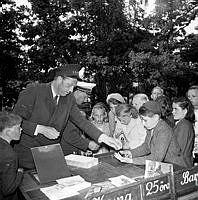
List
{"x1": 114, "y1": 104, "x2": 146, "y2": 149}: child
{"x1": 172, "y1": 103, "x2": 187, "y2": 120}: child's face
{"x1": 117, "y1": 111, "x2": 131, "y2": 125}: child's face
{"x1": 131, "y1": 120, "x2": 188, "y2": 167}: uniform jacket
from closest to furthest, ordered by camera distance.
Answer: {"x1": 131, "y1": 120, "x2": 188, "y2": 167}: uniform jacket < {"x1": 172, "y1": 103, "x2": 187, "y2": 120}: child's face < {"x1": 114, "y1": 104, "x2": 146, "y2": 149}: child < {"x1": 117, "y1": 111, "x2": 131, "y2": 125}: child's face

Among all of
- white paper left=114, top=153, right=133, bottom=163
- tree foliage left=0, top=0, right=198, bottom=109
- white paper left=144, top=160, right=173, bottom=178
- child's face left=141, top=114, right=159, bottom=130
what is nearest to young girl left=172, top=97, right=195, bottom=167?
child's face left=141, top=114, right=159, bottom=130

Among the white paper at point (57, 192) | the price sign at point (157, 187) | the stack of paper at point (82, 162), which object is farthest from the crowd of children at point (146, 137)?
the price sign at point (157, 187)

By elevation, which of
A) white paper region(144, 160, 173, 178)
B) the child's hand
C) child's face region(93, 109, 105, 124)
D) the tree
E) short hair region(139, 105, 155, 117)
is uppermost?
the tree

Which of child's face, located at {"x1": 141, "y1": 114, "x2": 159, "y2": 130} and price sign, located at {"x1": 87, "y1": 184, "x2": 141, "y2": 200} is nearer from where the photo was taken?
price sign, located at {"x1": 87, "y1": 184, "x2": 141, "y2": 200}

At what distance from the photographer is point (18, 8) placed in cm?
1658

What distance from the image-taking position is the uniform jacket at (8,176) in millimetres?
1989

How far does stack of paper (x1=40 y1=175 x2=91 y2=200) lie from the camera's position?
179 centimetres

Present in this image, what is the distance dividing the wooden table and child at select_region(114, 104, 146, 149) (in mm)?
897

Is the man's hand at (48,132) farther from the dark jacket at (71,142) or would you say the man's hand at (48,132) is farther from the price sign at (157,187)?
the price sign at (157,187)

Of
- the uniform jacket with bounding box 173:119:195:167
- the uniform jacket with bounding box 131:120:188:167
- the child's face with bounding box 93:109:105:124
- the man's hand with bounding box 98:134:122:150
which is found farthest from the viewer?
the child's face with bounding box 93:109:105:124

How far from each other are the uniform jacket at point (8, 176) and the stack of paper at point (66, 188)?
23 cm

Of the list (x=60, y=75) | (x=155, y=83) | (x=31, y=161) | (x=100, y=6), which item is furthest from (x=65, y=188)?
(x=100, y=6)

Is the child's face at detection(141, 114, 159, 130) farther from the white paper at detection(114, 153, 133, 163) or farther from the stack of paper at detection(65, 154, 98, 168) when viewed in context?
the stack of paper at detection(65, 154, 98, 168)

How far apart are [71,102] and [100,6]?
15277 mm
